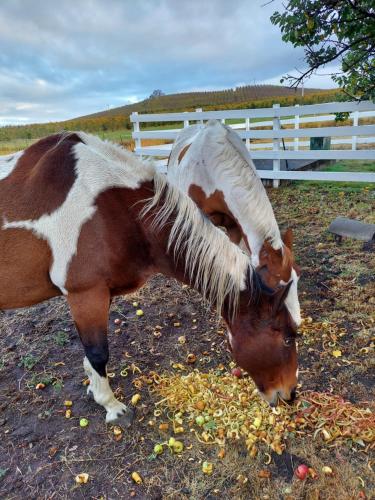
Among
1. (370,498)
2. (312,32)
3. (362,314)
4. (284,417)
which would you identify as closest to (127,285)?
(284,417)

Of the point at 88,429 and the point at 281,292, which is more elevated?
the point at 281,292

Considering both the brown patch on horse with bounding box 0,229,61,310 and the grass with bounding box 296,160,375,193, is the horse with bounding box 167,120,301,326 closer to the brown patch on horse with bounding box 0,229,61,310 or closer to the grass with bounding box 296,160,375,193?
the brown patch on horse with bounding box 0,229,61,310

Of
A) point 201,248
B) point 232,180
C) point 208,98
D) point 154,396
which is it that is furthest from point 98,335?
point 208,98

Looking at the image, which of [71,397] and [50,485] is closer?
[50,485]

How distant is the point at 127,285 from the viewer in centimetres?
226

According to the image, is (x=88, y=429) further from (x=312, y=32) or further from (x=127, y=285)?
(x=312, y=32)

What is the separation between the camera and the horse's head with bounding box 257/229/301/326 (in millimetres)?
1878

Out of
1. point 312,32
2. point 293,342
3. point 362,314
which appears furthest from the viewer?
point 312,32

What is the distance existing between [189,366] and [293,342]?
117cm

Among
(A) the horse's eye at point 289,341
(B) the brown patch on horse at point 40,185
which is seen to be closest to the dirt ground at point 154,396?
(A) the horse's eye at point 289,341

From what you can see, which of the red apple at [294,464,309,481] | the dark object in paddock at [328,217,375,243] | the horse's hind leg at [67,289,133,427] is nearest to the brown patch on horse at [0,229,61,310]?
the horse's hind leg at [67,289,133,427]

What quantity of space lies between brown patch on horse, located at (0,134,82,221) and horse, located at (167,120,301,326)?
4.28 ft

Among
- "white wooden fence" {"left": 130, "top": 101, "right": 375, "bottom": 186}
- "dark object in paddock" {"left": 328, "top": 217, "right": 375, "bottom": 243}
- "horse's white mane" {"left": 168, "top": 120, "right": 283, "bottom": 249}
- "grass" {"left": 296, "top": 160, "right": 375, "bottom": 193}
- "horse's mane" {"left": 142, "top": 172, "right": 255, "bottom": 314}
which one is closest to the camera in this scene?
"horse's mane" {"left": 142, "top": 172, "right": 255, "bottom": 314}

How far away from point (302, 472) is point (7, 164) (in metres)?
2.61
